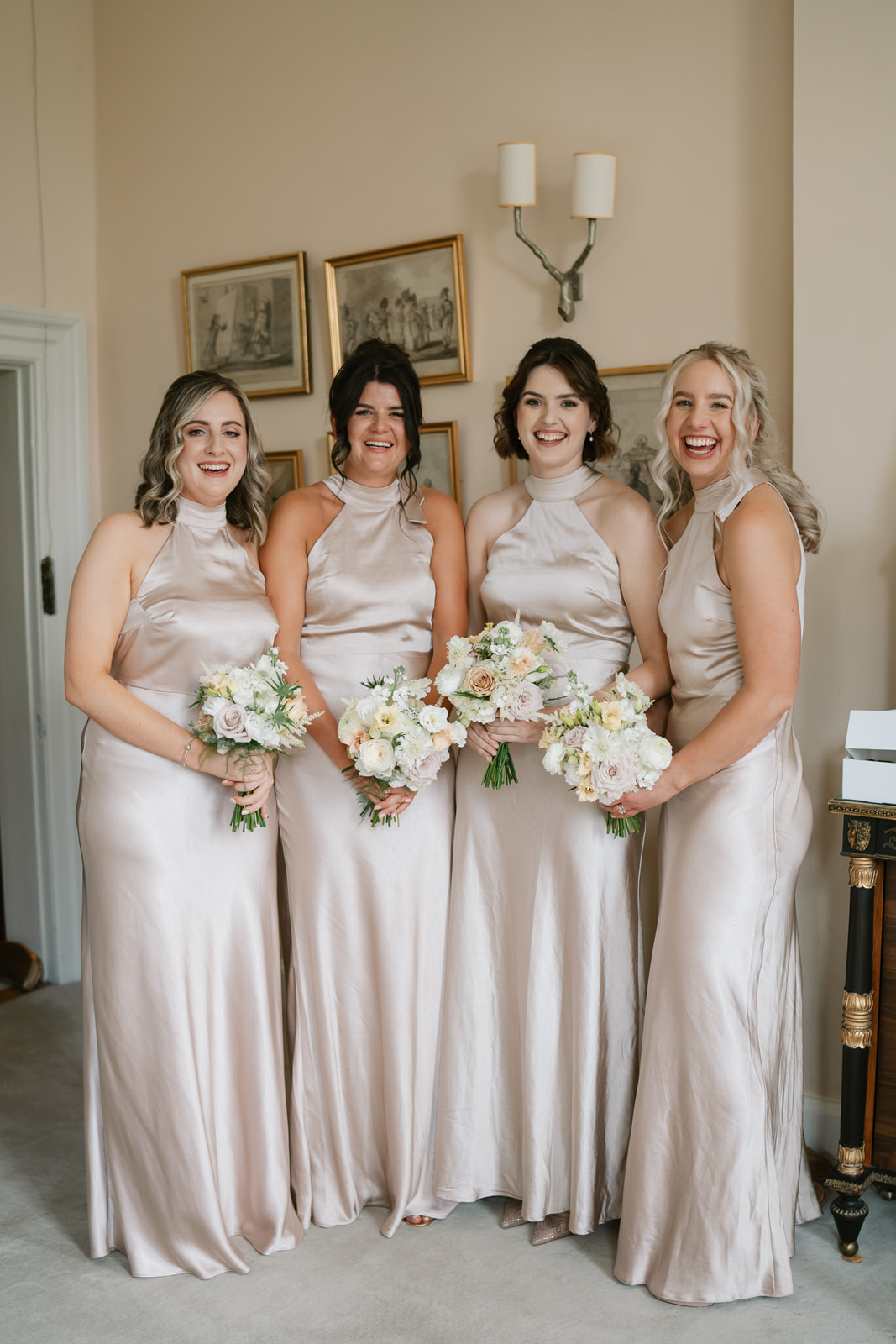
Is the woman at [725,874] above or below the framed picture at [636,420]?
below

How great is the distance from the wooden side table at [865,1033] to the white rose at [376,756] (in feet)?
4.13

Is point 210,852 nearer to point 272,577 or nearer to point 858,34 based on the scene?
point 272,577

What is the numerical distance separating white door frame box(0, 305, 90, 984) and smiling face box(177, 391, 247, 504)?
92.6 inches

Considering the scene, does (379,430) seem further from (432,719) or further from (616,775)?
(616,775)

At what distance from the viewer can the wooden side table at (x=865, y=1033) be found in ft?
10.3

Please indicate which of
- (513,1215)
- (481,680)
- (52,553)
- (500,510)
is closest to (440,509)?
(500,510)

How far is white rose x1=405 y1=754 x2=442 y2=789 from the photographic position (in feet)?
10.1

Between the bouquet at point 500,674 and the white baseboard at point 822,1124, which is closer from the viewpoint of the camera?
the bouquet at point 500,674

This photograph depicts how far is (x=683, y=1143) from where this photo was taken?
3023 mm

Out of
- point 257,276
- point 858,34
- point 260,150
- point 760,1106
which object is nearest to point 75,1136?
point 760,1106

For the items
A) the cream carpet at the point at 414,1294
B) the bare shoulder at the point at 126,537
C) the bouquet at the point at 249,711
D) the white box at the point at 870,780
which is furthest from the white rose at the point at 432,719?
the cream carpet at the point at 414,1294

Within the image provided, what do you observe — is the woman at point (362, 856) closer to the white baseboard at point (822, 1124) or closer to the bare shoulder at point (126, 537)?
the bare shoulder at point (126, 537)

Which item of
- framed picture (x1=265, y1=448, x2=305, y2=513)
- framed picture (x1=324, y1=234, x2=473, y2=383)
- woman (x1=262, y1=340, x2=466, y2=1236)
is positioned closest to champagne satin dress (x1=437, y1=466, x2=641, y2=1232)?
woman (x1=262, y1=340, x2=466, y2=1236)

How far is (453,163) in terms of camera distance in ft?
14.4
